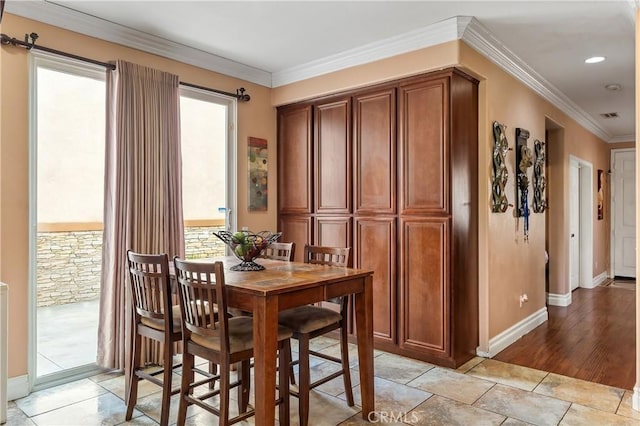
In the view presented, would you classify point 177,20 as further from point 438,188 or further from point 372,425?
point 372,425

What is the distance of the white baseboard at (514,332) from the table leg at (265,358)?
7.67 feet

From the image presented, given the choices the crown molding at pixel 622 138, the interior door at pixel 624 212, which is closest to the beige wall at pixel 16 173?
the crown molding at pixel 622 138

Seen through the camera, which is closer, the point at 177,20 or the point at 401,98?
the point at 177,20

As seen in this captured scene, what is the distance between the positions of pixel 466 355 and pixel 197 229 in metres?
2.59

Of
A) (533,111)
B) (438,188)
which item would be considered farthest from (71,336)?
(533,111)

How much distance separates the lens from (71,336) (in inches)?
130

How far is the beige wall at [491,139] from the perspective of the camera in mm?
3572

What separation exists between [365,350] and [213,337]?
910mm

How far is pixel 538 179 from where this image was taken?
478 cm

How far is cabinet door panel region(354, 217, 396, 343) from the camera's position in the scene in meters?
3.76

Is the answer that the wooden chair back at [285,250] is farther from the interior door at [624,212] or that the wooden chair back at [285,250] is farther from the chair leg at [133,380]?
the interior door at [624,212]

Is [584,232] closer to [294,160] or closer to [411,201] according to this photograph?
[411,201]

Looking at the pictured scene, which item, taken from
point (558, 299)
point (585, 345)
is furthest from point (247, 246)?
point (558, 299)

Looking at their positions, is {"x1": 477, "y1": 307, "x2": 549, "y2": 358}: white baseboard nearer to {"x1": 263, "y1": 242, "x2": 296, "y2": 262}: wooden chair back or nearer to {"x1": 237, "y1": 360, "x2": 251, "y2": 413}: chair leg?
{"x1": 263, "y1": 242, "x2": 296, "y2": 262}: wooden chair back
